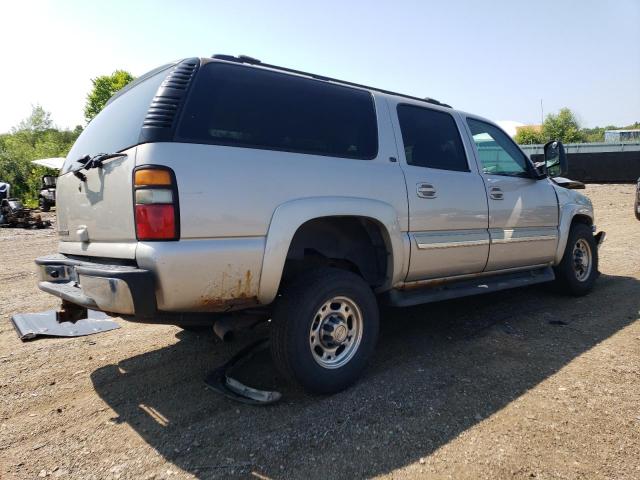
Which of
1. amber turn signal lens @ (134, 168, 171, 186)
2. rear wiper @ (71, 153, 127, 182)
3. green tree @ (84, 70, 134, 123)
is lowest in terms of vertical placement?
amber turn signal lens @ (134, 168, 171, 186)

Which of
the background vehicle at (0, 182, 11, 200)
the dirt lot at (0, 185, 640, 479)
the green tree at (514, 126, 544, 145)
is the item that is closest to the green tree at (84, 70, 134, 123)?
the background vehicle at (0, 182, 11, 200)

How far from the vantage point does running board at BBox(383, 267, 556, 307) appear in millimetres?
3443

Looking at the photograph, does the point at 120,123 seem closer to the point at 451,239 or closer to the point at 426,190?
the point at 426,190

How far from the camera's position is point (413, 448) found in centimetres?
236

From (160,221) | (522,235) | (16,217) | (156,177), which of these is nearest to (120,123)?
Result: (156,177)

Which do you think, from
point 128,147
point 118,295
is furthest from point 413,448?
point 128,147

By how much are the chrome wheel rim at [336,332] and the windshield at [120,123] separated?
154 centimetres

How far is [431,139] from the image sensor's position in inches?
151

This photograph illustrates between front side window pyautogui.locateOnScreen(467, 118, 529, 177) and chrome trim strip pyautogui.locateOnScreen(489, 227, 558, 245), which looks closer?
chrome trim strip pyautogui.locateOnScreen(489, 227, 558, 245)

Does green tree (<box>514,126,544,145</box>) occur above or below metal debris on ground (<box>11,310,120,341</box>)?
above

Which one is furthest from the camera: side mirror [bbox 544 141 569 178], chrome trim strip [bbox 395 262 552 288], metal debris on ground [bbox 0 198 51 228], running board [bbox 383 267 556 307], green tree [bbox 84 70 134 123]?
green tree [bbox 84 70 134 123]

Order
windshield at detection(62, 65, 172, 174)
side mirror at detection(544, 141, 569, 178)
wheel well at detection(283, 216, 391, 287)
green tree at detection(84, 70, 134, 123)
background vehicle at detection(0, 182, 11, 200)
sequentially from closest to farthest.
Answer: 1. windshield at detection(62, 65, 172, 174)
2. wheel well at detection(283, 216, 391, 287)
3. side mirror at detection(544, 141, 569, 178)
4. background vehicle at detection(0, 182, 11, 200)
5. green tree at detection(84, 70, 134, 123)

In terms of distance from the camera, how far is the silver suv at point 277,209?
2.40 meters

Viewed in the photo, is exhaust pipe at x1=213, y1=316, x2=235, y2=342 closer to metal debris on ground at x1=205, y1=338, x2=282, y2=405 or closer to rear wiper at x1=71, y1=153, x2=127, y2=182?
metal debris on ground at x1=205, y1=338, x2=282, y2=405
